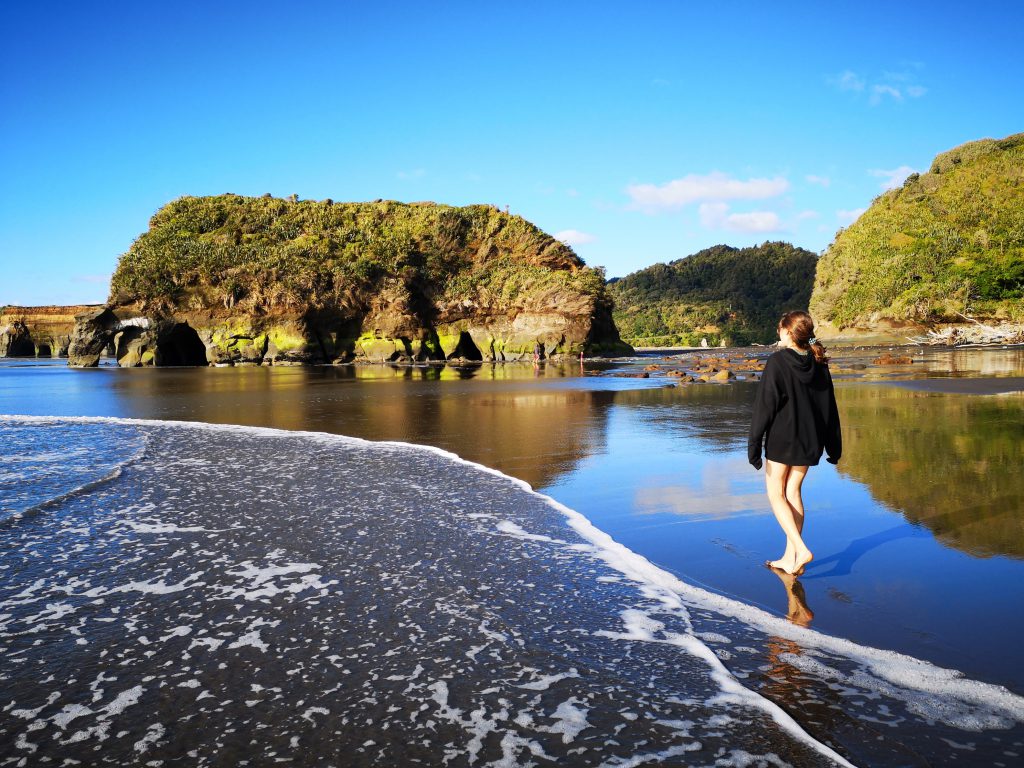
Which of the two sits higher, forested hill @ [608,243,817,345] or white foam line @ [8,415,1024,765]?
forested hill @ [608,243,817,345]

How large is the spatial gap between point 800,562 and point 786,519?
32 centimetres

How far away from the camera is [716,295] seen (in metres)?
151

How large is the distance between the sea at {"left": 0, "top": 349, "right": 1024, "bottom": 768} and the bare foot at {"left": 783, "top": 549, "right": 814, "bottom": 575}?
0.12m

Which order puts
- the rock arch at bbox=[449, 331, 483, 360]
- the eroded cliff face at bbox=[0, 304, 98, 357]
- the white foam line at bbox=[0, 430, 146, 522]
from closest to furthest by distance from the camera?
the white foam line at bbox=[0, 430, 146, 522]
the rock arch at bbox=[449, 331, 483, 360]
the eroded cliff face at bbox=[0, 304, 98, 357]

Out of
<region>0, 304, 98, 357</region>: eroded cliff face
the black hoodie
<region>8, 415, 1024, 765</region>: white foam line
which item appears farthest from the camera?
<region>0, 304, 98, 357</region>: eroded cliff face

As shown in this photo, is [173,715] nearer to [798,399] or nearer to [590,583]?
[590,583]

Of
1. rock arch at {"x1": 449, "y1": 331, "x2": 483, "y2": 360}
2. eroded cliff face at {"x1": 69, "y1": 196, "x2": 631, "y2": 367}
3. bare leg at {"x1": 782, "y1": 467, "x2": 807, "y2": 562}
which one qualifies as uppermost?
eroded cliff face at {"x1": 69, "y1": 196, "x2": 631, "y2": 367}

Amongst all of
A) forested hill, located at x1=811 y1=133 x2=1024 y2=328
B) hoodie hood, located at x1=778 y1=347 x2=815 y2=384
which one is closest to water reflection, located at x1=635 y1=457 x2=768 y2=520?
hoodie hood, located at x1=778 y1=347 x2=815 y2=384

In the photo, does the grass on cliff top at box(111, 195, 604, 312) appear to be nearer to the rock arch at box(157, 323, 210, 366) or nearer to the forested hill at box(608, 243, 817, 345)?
the rock arch at box(157, 323, 210, 366)

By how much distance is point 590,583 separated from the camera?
16.6 ft

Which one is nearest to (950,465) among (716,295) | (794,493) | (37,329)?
(794,493)

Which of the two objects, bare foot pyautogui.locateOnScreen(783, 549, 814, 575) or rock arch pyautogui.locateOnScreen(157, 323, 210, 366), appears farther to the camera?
rock arch pyautogui.locateOnScreen(157, 323, 210, 366)

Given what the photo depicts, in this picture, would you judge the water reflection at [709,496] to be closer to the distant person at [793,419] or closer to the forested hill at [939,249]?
the distant person at [793,419]

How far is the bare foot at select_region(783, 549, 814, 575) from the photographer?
16.0ft
